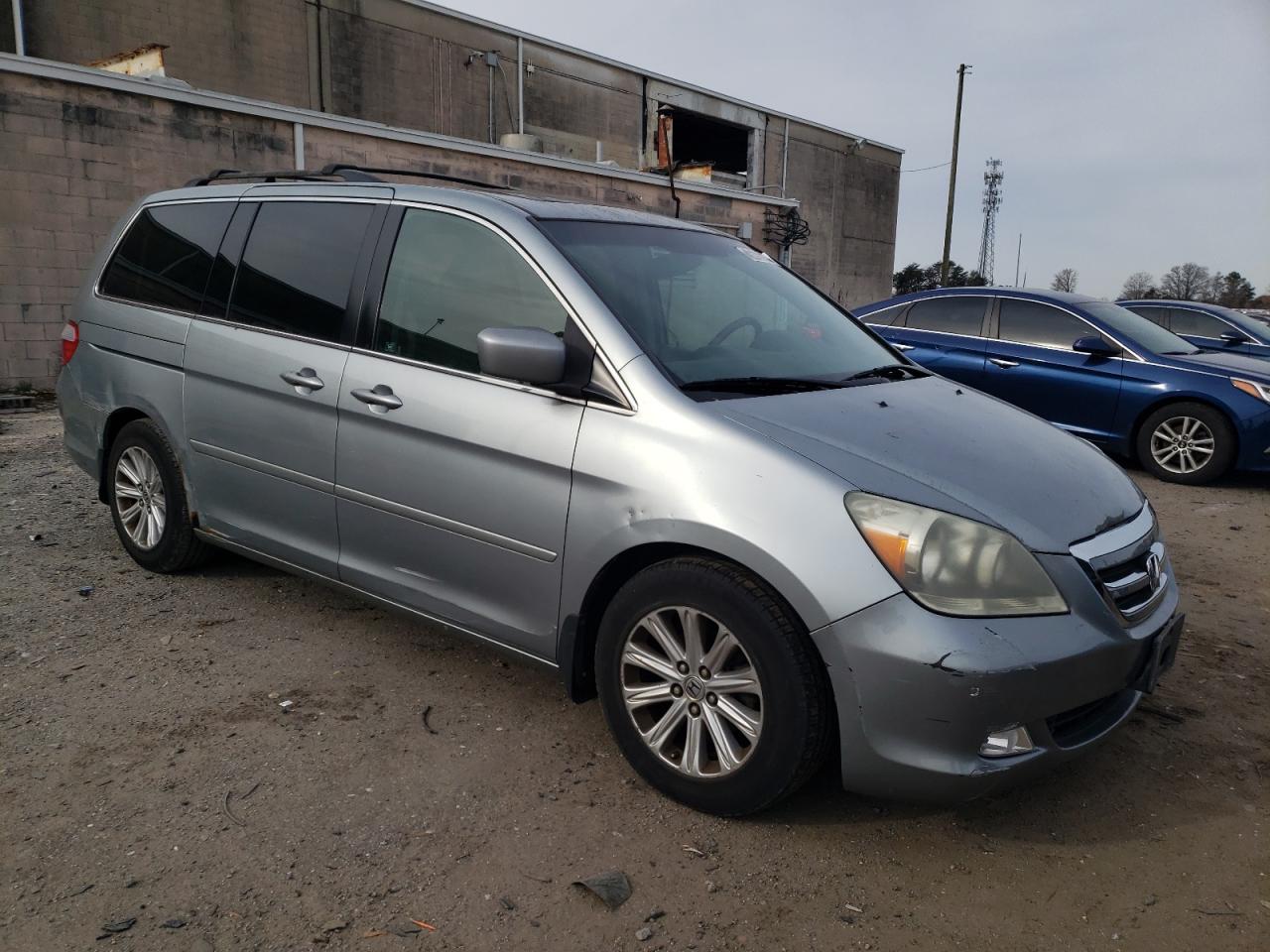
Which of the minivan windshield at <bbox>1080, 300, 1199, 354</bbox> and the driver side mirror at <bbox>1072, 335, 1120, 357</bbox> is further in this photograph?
the minivan windshield at <bbox>1080, 300, 1199, 354</bbox>

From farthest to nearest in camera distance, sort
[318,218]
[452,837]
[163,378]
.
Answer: [163,378] < [318,218] < [452,837]

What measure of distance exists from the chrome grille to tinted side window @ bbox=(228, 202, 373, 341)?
2708 millimetres

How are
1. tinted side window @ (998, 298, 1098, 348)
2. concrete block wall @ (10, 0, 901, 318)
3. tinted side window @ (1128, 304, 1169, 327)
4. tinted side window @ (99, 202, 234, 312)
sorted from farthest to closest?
1. concrete block wall @ (10, 0, 901, 318)
2. tinted side window @ (1128, 304, 1169, 327)
3. tinted side window @ (998, 298, 1098, 348)
4. tinted side window @ (99, 202, 234, 312)

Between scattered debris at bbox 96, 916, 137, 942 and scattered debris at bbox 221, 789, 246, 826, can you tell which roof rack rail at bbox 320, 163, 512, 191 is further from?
scattered debris at bbox 96, 916, 137, 942

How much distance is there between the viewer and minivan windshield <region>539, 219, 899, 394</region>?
10.1ft

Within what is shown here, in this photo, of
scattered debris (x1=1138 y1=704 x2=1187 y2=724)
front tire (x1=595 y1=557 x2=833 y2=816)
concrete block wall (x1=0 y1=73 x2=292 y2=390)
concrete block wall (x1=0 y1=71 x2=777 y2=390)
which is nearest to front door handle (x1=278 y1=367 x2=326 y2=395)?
front tire (x1=595 y1=557 x2=833 y2=816)

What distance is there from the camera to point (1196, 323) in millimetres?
12703

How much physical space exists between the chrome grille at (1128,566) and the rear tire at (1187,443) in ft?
18.6

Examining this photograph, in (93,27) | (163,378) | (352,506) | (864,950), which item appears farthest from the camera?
(93,27)

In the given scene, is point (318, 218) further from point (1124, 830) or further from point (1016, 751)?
point (1124, 830)

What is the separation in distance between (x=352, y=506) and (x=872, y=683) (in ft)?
6.63

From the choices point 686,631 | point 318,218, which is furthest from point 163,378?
A: point 686,631

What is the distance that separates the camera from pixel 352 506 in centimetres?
348

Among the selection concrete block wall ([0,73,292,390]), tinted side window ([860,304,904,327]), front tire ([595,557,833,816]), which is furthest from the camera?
concrete block wall ([0,73,292,390])
